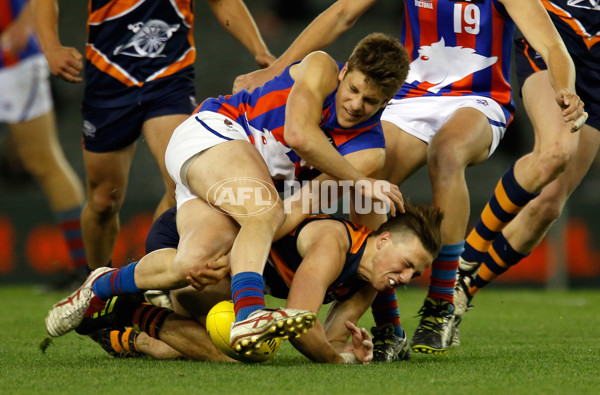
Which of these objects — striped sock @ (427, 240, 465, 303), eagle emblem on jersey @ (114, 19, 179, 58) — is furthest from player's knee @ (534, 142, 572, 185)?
eagle emblem on jersey @ (114, 19, 179, 58)

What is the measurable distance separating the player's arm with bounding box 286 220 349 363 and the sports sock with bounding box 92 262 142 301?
687 mm

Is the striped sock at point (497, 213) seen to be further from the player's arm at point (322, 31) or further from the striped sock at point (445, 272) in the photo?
the player's arm at point (322, 31)

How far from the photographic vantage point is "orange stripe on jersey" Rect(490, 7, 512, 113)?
→ 4.55 metres

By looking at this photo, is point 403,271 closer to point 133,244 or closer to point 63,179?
point 63,179

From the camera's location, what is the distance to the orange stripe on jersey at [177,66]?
5.20 meters

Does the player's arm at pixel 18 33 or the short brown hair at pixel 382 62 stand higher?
the short brown hair at pixel 382 62

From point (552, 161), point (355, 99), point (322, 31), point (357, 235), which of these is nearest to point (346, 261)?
point (357, 235)

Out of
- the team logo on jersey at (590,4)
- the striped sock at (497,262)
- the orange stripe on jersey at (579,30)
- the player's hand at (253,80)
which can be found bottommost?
the striped sock at (497,262)

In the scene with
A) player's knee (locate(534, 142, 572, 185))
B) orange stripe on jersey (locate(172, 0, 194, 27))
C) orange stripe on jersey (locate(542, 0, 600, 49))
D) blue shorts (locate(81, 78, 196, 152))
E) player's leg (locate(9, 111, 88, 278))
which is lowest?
player's leg (locate(9, 111, 88, 278))

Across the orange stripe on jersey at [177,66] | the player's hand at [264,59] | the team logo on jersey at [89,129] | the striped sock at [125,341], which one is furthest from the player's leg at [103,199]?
the striped sock at [125,341]

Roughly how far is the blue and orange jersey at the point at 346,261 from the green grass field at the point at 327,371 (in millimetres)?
361

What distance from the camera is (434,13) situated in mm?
4578

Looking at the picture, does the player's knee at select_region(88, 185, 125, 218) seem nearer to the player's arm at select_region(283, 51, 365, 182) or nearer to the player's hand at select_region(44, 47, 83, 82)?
the player's hand at select_region(44, 47, 83, 82)

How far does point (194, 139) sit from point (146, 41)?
1.55 m
